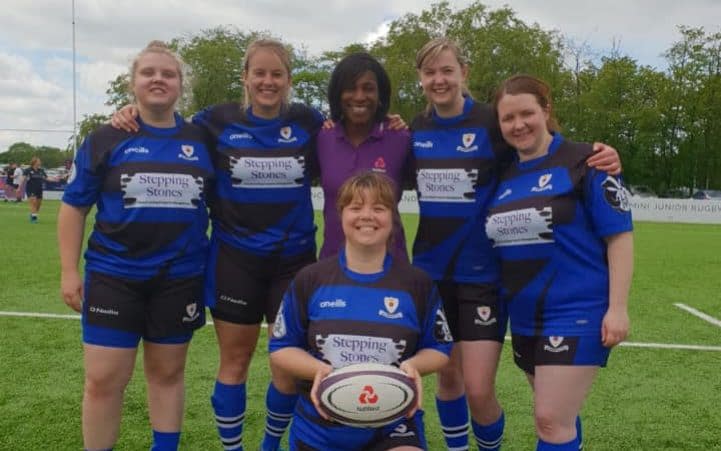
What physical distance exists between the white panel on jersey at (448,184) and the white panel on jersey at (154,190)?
1154mm

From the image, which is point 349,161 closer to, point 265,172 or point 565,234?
point 265,172

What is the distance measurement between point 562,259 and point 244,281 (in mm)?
1586

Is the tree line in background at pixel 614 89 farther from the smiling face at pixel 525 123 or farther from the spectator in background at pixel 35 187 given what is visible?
the smiling face at pixel 525 123

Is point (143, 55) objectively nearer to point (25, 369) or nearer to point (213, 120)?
point (213, 120)

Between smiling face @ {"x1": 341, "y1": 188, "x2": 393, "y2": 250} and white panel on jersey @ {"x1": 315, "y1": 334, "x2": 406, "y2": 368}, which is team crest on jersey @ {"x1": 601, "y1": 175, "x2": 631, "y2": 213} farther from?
white panel on jersey @ {"x1": 315, "y1": 334, "x2": 406, "y2": 368}

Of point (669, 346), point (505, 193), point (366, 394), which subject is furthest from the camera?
point (669, 346)

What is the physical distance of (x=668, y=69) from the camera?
38969 millimetres

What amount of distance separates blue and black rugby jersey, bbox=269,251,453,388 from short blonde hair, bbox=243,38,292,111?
1119 mm

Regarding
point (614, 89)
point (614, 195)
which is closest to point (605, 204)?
point (614, 195)

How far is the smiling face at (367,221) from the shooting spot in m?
2.58

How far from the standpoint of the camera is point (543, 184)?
2.70m

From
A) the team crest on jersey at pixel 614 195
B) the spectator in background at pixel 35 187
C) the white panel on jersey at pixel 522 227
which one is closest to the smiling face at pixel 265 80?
the white panel on jersey at pixel 522 227

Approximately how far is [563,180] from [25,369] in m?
4.28

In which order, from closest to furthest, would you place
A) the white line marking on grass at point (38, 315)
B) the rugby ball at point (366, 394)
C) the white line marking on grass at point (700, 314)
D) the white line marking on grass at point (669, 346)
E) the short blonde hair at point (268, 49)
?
the rugby ball at point (366, 394) → the short blonde hair at point (268, 49) → the white line marking on grass at point (669, 346) → the white line marking on grass at point (38, 315) → the white line marking on grass at point (700, 314)
